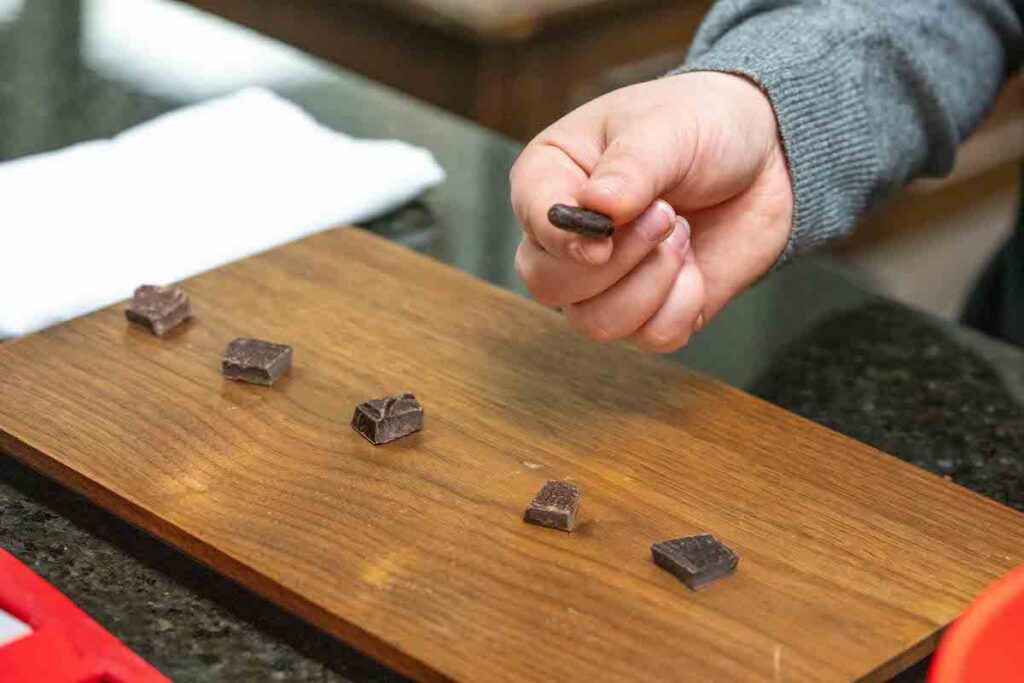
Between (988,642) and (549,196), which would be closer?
(988,642)

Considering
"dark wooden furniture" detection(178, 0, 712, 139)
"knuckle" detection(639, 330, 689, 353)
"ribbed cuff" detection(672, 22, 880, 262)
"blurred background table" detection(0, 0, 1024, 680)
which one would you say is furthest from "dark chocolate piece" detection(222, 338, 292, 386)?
"dark wooden furniture" detection(178, 0, 712, 139)

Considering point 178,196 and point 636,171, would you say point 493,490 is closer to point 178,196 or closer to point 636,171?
point 636,171

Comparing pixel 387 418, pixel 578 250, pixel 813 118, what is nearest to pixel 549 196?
pixel 578 250

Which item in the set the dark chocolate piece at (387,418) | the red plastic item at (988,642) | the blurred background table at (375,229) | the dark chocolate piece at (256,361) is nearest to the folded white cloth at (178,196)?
the blurred background table at (375,229)

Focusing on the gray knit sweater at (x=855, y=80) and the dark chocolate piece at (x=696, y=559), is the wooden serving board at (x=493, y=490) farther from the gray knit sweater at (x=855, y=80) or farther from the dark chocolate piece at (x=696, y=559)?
the gray knit sweater at (x=855, y=80)

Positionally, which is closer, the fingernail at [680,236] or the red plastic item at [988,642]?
the red plastic item at [988,642]

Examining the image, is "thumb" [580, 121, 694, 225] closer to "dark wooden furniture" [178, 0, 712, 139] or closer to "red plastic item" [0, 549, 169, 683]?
"red plastic item" [0, 549, 169, 683]

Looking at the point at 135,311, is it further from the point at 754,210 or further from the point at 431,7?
the point at 431,7
